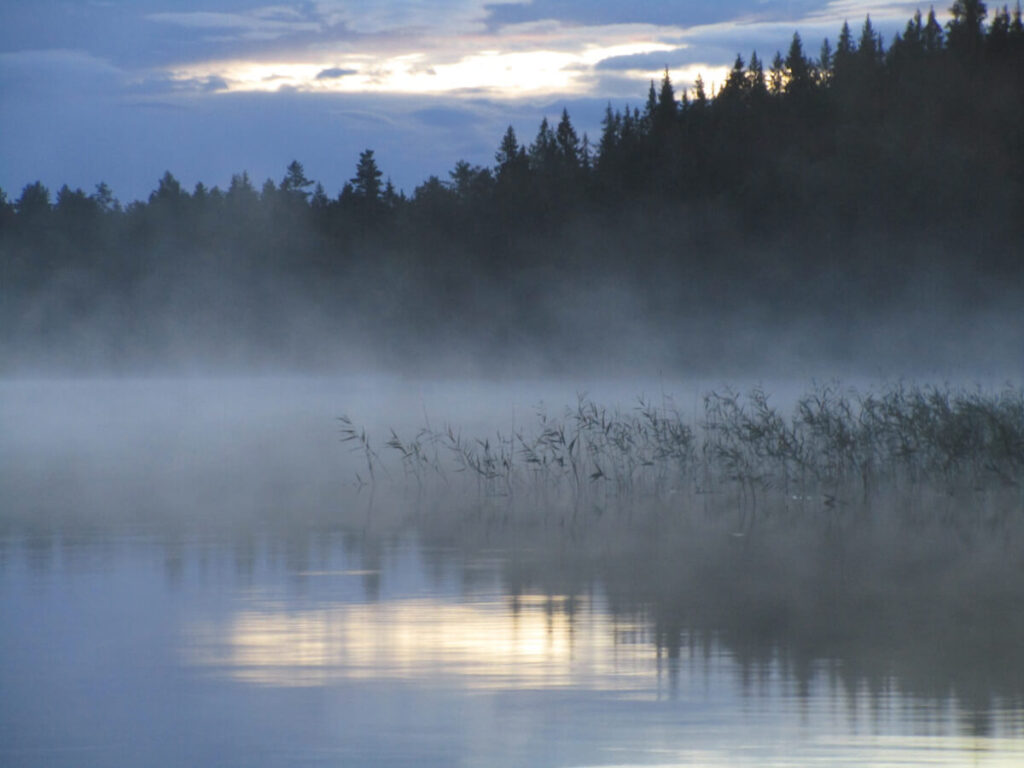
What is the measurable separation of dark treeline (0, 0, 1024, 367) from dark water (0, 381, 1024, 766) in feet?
145

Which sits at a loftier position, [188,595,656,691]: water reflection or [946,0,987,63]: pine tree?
[946,0,987,63]: pine tree

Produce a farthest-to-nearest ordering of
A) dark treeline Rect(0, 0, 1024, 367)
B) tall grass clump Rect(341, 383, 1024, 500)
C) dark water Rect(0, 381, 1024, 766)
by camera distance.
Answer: dark treeline Rect(0, 0, 1024, 367), tall grass clump Rect(341, 383, 1024, 500), dark water Rect(0, 381, 1024, 766)

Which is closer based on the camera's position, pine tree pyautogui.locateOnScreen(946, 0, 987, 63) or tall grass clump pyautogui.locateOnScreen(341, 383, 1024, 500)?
tall grass clump pyautogui.locateOnScreen(341, 383, 1024, 500)

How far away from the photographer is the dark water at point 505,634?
5.18m

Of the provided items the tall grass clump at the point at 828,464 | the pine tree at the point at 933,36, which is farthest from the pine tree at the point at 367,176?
the tall grass clump at the point at 828,464

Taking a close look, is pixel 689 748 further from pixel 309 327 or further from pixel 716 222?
pixel 309 327

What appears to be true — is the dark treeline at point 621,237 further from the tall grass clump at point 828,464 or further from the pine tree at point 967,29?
the tall grass clump at point 828,464

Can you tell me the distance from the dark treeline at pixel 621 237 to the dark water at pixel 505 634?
44322 millimetres

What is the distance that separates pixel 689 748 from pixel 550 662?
141 centimetres

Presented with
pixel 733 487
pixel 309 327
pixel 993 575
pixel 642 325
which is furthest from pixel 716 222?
pixel 993 575

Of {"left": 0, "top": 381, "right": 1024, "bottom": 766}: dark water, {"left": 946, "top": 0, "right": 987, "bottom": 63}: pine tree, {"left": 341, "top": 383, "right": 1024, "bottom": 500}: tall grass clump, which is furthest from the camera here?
{"left": 946, "top": 0, "right": 987, "bottom": 63}: pine tree

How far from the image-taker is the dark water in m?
5.18

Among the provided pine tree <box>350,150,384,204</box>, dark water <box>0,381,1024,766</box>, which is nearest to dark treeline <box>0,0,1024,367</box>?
pine tree <box>350,150,384,204</box>

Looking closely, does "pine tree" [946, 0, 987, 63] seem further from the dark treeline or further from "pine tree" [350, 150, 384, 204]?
"pine tree" [350, 150, 384, 204]
